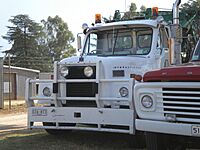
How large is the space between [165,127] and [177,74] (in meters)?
0.78

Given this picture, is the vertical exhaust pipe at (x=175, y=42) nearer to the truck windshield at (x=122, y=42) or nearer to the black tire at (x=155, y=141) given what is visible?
the truck windshield at (x=122, y=42)

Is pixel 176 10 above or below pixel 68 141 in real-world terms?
above

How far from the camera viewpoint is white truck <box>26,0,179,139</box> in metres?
8.23

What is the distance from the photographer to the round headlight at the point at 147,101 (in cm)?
630

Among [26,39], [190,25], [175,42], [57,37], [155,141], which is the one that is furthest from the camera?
[57,37]

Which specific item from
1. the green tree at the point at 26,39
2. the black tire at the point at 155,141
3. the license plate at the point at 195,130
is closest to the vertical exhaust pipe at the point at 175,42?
Result: the black tire at the point at 155,141

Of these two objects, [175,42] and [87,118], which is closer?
[175,42]

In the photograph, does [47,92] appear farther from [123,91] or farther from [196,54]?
[196,54]

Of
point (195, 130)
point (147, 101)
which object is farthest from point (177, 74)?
point (195, 130)

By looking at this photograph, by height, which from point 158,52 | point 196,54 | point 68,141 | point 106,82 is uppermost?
point 158,52

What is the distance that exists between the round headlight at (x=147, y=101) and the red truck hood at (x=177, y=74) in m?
0.27

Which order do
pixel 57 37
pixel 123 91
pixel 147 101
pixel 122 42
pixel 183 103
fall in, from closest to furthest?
pixel 183 103
pixel 147 101
pixel 123 91
pixel 122 42
pixel 57 37

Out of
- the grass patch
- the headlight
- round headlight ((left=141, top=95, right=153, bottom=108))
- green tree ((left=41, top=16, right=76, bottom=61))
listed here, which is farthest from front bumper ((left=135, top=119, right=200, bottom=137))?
green tree ((left=41, top=16, right=76, bottom=61))

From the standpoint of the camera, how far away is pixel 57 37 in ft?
267
